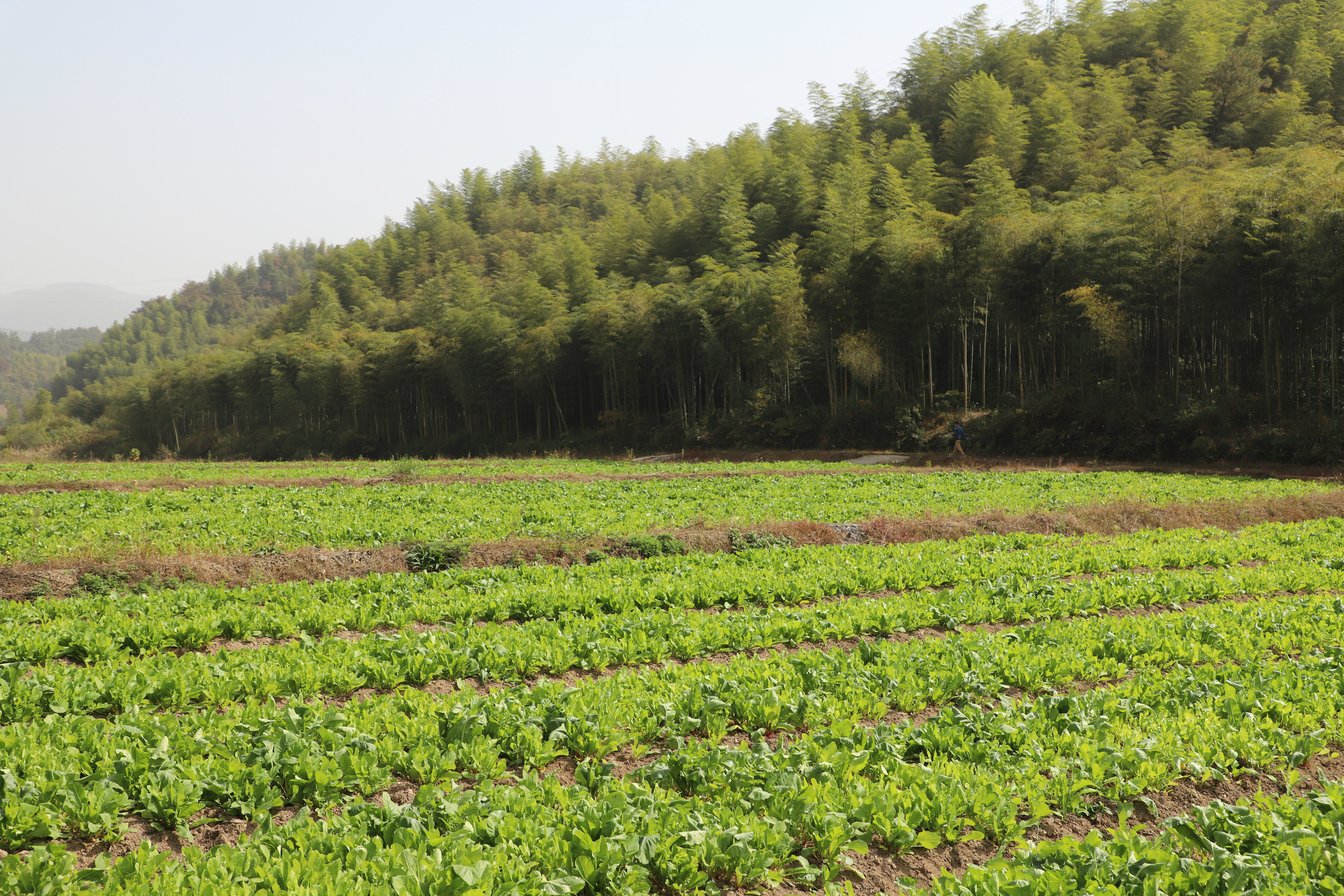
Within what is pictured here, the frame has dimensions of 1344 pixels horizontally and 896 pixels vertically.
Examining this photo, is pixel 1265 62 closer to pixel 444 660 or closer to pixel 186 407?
pixel 444 660

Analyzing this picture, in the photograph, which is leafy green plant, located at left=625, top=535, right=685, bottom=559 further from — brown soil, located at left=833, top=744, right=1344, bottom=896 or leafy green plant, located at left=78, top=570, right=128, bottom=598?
brown soil, located at left=833, top=744, right=1344, bottom=896

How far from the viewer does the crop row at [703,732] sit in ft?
13.7

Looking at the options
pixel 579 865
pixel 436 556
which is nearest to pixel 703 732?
pixel 579 865

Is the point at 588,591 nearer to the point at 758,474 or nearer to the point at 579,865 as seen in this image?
the point at 579,865

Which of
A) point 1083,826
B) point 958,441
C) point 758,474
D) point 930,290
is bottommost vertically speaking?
point 1083,826

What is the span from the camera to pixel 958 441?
98.5 feet

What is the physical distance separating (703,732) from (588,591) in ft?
13.0

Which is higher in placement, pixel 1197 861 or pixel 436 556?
pixel 436 556

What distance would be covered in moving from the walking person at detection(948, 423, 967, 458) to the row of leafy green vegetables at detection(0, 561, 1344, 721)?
20.9 metres

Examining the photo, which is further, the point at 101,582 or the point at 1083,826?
the point at 101,582

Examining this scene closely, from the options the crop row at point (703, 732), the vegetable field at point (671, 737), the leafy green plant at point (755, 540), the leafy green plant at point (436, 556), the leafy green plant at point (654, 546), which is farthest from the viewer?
the leafy green plant at point (755, 540)

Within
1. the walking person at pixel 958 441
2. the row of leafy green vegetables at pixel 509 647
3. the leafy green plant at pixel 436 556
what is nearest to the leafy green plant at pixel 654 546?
the leafy green plant at pixel 436 556

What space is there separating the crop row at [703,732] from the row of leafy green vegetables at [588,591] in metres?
2.15

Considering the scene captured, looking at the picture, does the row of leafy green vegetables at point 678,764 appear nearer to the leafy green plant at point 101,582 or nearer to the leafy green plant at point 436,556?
the leafy green plant at point 101,582
